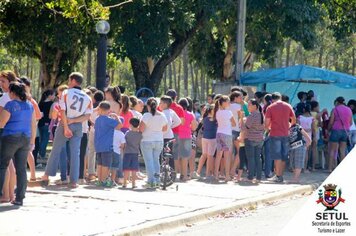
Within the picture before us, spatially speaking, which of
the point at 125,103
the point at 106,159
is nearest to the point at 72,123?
the point at 106,159

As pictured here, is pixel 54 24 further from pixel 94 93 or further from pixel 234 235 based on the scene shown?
pixel 234 235

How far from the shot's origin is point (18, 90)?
13.1m

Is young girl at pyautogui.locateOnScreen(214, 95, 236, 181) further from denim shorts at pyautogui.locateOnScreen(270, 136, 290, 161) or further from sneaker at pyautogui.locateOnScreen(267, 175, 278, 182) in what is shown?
sneaker at pyautogui.locateOnScreen(267, 175, 278, 182)

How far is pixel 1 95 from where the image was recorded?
14.4 meters

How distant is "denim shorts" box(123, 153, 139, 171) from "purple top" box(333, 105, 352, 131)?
711 cm

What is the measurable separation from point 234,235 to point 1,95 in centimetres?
493

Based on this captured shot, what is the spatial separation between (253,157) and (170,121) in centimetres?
231

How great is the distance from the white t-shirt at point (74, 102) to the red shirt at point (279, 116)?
4.77m

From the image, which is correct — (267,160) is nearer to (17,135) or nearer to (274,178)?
(274,178)

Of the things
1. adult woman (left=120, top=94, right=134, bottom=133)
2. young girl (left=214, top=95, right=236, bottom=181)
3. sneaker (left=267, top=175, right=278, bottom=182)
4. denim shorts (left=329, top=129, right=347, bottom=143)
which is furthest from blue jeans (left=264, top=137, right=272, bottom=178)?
adult woman (left=120, top=94, right=134, bottom=133)

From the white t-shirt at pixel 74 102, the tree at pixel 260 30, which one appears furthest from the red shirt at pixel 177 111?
the tree at pixel 260 30

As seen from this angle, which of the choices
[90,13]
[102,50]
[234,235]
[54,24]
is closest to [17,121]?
[234,235]

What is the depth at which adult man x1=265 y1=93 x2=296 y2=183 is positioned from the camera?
18750 millimetres

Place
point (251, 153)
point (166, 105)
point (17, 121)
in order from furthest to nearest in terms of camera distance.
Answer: point (251, 153) < point (166, 105) < point (17, 121)
